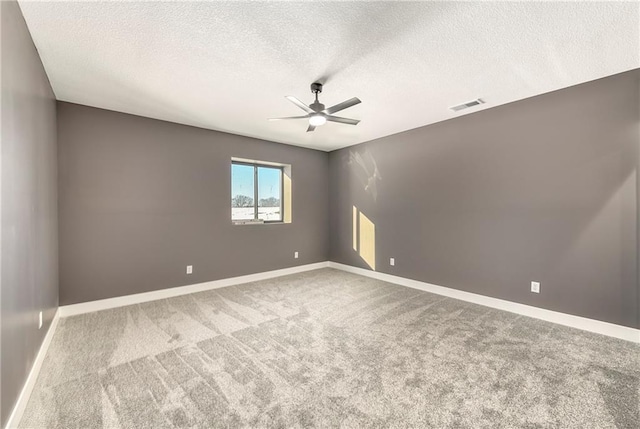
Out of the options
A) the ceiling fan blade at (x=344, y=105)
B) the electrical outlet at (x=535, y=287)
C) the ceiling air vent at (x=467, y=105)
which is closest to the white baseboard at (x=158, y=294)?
the ceiling fan blade at (x=344, y=105)

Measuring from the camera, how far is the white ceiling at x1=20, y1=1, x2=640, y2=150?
1.83 metres

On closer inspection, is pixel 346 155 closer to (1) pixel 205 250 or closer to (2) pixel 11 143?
(1) pixel 205 250

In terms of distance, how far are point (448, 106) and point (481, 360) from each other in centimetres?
283

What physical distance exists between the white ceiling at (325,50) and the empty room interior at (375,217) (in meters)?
0.02

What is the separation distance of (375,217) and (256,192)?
2247 millimetres

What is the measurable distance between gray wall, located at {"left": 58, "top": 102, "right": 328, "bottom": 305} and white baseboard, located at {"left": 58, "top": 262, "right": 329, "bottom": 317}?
8 cm

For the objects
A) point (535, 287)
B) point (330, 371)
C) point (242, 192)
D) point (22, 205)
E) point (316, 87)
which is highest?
point (316, 87)

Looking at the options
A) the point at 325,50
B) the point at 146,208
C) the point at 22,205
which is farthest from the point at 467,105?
the point at 146,208

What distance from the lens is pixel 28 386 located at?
1821 mm

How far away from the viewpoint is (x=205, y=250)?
4293 mm

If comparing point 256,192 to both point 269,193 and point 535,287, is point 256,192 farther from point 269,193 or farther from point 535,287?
point 535,287

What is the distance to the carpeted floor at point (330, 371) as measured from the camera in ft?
5.40

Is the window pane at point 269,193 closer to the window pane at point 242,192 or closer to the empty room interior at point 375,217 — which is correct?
the window pane at point 242,192

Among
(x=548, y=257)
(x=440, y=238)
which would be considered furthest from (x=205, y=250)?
(x=548, y=257)
